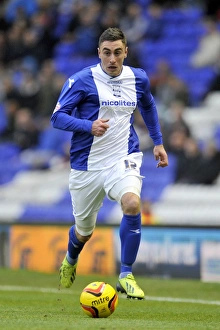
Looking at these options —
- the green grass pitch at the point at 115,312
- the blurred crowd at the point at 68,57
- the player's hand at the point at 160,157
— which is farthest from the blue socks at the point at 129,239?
the blurred crowd at the point at 68,57

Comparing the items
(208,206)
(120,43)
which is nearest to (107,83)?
(120,43)

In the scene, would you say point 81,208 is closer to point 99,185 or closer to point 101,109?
→ point 99,185

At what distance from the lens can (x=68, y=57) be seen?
2288 cm

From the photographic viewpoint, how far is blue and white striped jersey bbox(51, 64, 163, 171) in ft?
28.1

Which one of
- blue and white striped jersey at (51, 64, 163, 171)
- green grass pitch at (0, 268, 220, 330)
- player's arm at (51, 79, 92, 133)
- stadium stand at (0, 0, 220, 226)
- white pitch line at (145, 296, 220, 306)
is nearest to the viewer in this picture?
green grass pitch at (0, 268, 220, 330)

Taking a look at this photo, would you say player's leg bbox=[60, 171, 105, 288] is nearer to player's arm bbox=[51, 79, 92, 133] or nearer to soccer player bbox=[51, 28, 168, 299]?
soccer player bbox=[51, 28, 168, 299]

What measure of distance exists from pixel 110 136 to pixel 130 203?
2.47 feet


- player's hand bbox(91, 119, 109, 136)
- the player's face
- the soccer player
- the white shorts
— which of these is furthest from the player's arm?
the white shorts

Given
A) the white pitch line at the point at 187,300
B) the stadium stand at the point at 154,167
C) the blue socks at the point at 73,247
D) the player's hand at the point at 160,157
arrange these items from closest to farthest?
the player's hand at the point at 160,157, the blue socks at the point at 73,247, the white pitch line at the point at 187,300, the stadium stand at the point at 154,167

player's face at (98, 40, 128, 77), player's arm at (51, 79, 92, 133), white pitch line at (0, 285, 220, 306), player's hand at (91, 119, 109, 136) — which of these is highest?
player's face at (98, 40, 128, 77)

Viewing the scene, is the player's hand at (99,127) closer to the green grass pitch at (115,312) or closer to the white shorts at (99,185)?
the white shorts at (99,185)

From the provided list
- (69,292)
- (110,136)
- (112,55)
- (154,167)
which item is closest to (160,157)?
(110,136)

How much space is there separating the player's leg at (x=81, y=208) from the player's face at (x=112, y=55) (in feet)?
3.47

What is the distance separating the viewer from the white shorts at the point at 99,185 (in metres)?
8.52
